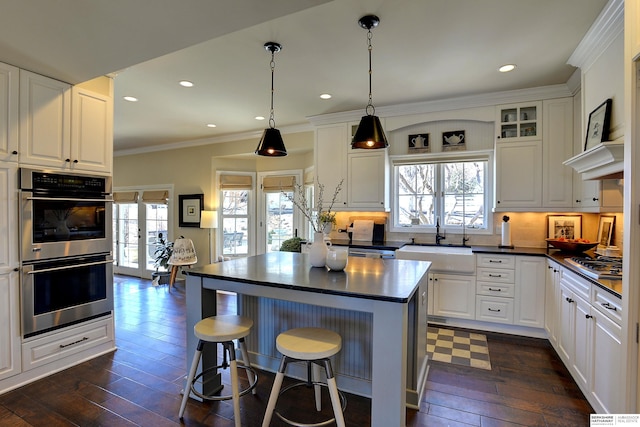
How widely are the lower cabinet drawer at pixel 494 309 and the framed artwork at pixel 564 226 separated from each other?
103cm

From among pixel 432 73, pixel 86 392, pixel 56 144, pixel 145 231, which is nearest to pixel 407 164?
pixel 432 73

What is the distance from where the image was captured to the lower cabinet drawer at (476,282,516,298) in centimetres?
347

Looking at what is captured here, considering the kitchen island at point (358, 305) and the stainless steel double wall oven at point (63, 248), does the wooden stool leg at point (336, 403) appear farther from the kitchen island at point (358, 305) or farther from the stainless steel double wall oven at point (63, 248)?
the stainless steel double wall oven at point (63, 248)

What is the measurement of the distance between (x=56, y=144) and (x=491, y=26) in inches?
139

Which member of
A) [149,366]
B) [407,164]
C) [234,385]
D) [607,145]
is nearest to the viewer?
[234,385]

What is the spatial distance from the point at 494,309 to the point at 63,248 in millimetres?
4227

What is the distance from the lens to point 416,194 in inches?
175

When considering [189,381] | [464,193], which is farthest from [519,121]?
[189,381]

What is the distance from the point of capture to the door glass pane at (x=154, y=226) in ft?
21.5

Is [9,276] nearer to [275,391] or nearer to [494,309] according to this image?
[275,391]

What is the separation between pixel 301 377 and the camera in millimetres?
2520

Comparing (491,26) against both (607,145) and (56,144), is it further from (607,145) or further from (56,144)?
(56,144)

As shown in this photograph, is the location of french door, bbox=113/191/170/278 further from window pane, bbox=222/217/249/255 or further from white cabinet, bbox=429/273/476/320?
white cabinet, bbox=429/273/476/320

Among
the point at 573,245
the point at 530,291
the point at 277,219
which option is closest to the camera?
the point at 573,245
